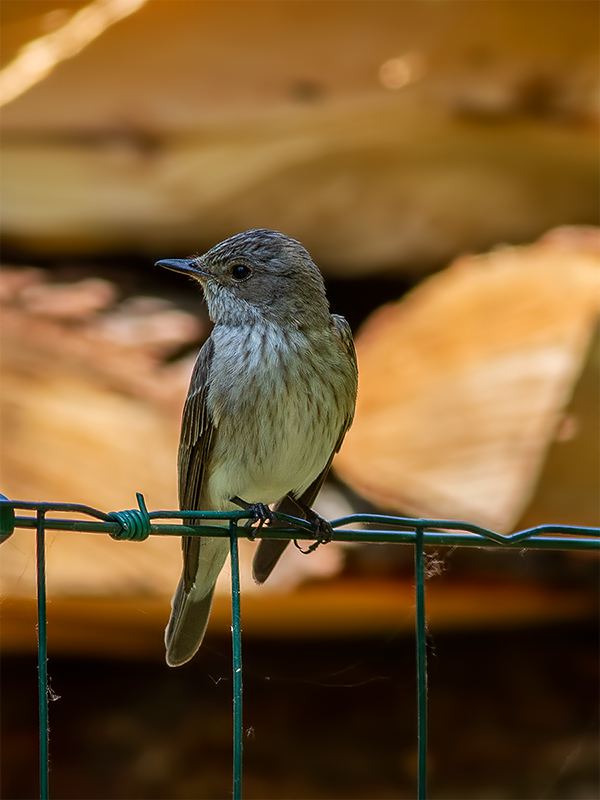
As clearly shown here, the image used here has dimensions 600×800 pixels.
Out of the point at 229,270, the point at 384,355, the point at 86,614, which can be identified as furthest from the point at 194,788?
the point at 229,270

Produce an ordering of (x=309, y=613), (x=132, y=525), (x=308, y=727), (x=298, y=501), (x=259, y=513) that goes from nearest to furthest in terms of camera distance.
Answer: (x=132, y=525) < (x=259, y=513) < (x=298, y=501) < (x=309, y=613) < (x=308, y=727)

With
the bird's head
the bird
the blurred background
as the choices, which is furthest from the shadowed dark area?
the bird's head

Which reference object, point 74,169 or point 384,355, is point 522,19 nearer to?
point 384,355

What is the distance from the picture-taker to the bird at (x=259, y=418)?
3.49m

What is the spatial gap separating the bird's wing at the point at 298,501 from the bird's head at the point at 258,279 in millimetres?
85

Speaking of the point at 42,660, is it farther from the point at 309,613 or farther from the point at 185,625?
the point at 309,613

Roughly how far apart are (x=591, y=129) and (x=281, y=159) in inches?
55.3

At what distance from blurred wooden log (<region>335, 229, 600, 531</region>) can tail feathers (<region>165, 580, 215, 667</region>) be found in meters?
1.22

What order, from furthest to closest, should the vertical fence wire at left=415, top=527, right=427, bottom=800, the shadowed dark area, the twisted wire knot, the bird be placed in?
the shadowed dark area → the bird → the vertical fence wire at left=415, top=527, right=427, bottom=800 → the twisted wire knot

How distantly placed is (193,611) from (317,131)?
2.84 m

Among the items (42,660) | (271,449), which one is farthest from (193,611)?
(42,660)

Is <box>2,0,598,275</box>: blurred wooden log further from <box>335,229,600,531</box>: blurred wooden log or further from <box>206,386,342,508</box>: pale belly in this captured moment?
<box>206,386,342,508</box>: pale belly

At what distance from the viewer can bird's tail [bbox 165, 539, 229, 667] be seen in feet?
10.8

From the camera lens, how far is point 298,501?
3873mm
